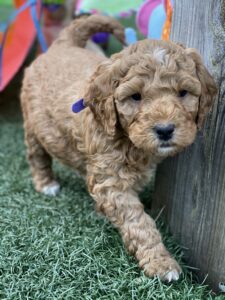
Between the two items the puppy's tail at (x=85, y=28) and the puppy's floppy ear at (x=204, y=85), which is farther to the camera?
the puppy's tail at (x=85, y=28)

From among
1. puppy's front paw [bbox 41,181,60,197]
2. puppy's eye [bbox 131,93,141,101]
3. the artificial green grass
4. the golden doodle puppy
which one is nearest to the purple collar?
the golden doodle puppy

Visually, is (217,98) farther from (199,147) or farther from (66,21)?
(66,21)

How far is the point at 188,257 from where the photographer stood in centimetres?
340

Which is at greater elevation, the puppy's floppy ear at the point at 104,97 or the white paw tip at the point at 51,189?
the puppy's floppy ear at the point at 104,97

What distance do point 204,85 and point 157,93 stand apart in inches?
11.5

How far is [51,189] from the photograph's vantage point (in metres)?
4.37

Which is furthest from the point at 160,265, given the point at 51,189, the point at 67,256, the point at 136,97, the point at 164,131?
the point at 51,189

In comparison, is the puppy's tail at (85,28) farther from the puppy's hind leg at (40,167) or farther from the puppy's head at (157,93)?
the puppy's head at (157,93)

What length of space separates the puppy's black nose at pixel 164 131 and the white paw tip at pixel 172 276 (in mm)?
920

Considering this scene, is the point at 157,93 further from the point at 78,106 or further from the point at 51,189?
the point at 51,189

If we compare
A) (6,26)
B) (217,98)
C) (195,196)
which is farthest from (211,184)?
(6,26)

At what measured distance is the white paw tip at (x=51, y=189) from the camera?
4.33 metres

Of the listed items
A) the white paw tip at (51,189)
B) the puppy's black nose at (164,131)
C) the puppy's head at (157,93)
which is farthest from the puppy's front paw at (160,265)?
the white paw tip at (51,189)

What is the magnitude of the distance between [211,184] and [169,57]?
0.88 metres
